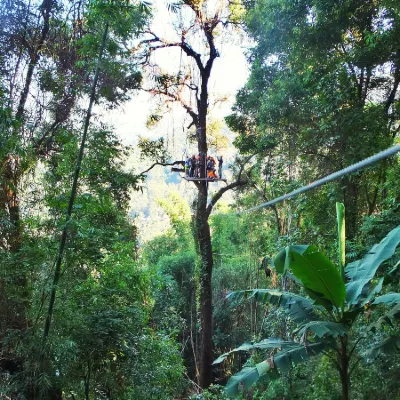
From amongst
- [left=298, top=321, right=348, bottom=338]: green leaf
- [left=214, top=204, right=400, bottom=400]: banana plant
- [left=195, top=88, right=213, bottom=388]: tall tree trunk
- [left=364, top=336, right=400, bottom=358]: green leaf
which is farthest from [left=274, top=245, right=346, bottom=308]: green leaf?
[left=195, top=88, right=213, bottom=388]: tall tree trunk

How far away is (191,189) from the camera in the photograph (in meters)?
8.93

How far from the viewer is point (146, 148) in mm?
8273

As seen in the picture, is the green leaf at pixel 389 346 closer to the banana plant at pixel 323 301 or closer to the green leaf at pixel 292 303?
the banana plant at pixel 323 301

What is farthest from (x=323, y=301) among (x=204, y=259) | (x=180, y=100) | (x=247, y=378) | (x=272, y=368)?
(x=180, y=100)

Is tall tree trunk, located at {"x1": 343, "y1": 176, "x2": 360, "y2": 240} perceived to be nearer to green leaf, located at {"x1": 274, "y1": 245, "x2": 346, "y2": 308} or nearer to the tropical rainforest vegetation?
the tropical rainforest vegetation

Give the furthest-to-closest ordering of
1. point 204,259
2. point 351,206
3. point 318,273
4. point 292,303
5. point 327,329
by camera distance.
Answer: point 204,259 < point 351,206 < point 292,303 < point 318,273 < point 327,329

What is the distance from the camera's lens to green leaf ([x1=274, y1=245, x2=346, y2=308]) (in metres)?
2.54

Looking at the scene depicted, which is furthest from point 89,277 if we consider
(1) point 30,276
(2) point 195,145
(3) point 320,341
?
(2) point 195,145

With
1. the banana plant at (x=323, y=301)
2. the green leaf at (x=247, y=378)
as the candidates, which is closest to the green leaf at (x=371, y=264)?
the banana plant at (x=323, y=301)

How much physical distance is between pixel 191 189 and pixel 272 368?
21.7 ft

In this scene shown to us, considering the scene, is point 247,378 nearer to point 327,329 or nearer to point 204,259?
point 327,329

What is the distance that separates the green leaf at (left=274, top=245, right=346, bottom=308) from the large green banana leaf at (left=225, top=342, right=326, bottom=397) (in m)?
0.38

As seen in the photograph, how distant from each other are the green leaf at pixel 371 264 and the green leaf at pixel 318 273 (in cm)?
11

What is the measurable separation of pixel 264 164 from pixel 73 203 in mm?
5043
